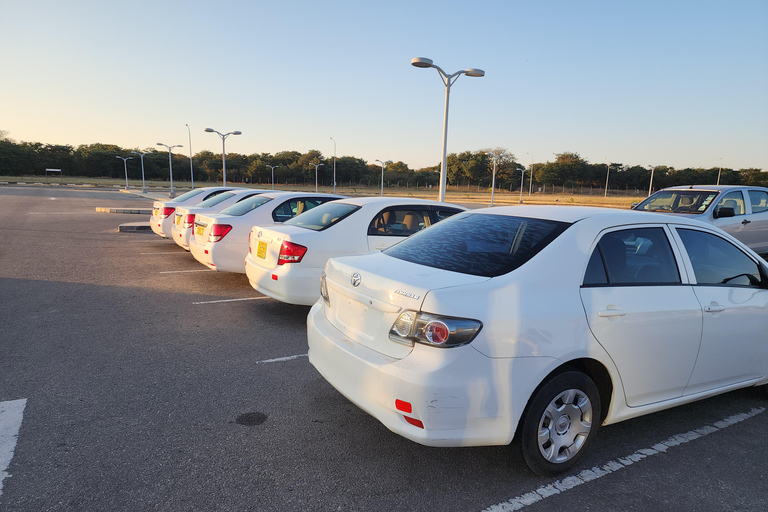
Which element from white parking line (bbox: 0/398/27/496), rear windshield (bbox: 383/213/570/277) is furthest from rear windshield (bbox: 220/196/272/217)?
rear windshield (bbox: 383/213/570/277)

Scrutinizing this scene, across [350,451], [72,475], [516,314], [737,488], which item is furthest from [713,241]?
[72,475]

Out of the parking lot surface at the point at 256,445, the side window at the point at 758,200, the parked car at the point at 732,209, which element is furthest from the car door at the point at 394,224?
the side window at the point at 758,200

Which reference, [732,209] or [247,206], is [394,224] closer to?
[247,206]

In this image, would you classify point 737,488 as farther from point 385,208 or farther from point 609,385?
point 385,208

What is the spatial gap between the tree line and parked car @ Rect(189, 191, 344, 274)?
91292 millimetres

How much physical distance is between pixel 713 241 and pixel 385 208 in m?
3.66

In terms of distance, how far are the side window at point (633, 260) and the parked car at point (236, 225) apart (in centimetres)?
567

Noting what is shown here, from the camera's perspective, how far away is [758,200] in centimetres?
1077

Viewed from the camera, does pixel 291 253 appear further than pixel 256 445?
Yes

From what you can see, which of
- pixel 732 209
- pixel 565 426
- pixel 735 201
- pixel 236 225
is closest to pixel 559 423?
pixel 565 426

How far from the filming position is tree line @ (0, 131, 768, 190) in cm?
10006

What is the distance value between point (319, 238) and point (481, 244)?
2845mm

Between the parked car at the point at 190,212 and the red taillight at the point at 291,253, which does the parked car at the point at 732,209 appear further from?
the parked car at the point at 190,212

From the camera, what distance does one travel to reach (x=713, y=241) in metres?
3.69
